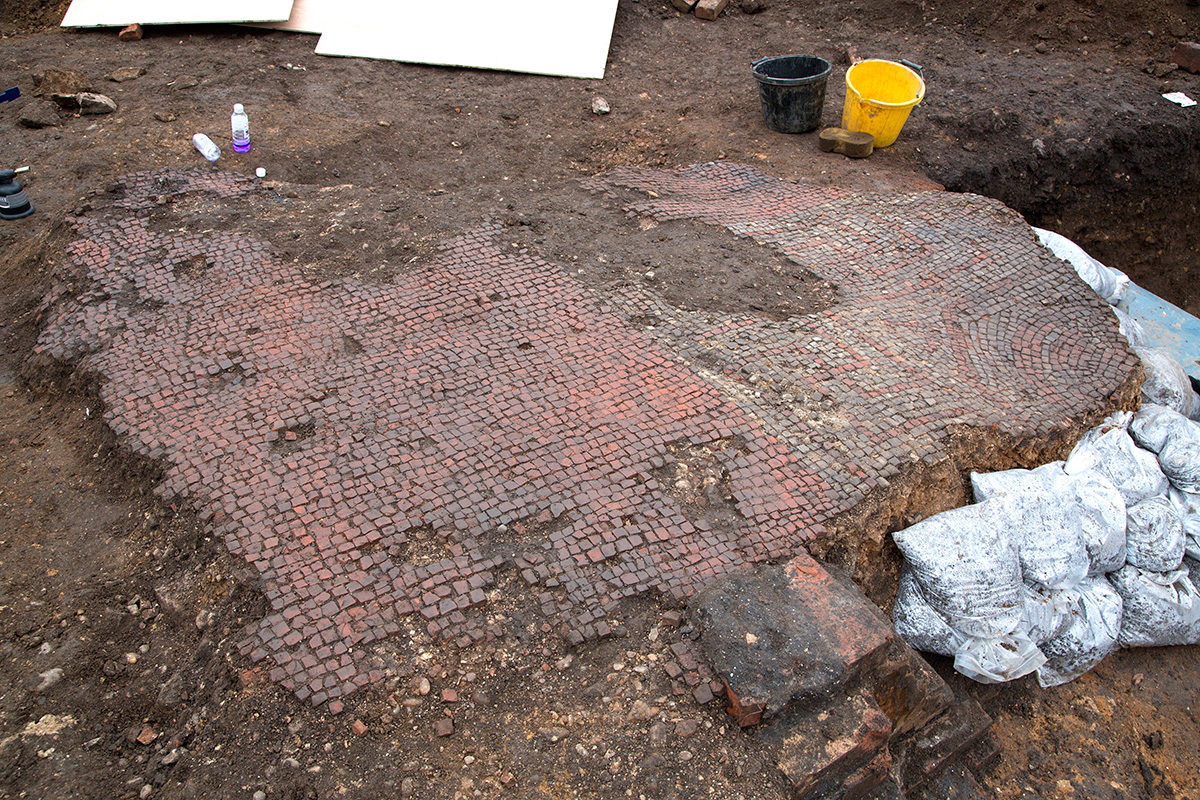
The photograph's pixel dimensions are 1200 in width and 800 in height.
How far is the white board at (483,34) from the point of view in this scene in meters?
8.95

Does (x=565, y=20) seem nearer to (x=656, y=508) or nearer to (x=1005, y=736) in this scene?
(x=656, y=508)

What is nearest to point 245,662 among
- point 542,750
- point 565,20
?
point 542,750

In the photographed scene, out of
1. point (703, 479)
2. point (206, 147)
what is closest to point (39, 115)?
point (206, 147)

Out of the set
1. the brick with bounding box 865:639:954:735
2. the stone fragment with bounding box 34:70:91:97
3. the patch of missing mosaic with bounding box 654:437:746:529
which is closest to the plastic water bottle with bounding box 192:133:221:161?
the stone fragment with bounding box 34:70:91:97

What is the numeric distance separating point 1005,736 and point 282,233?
5602 mm

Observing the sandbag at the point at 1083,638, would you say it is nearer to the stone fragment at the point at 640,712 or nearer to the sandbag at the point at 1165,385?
the sandbag at the point at 1165,385

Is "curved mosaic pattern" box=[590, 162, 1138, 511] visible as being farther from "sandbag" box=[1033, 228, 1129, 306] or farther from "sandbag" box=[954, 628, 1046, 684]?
"sandbag" box=[954, 628, 1046, 684]

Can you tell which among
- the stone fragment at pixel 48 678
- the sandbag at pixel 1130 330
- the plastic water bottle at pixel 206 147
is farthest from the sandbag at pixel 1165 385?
the plastic water bottle at pixel 206 147

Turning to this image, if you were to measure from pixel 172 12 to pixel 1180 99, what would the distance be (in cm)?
1095

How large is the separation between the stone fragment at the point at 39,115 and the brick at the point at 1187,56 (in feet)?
38.2

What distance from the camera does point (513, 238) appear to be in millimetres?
5730

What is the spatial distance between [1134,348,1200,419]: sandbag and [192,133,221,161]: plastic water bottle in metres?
7.25

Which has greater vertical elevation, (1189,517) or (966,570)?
(966,570)

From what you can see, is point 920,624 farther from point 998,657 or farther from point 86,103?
point 86,103
